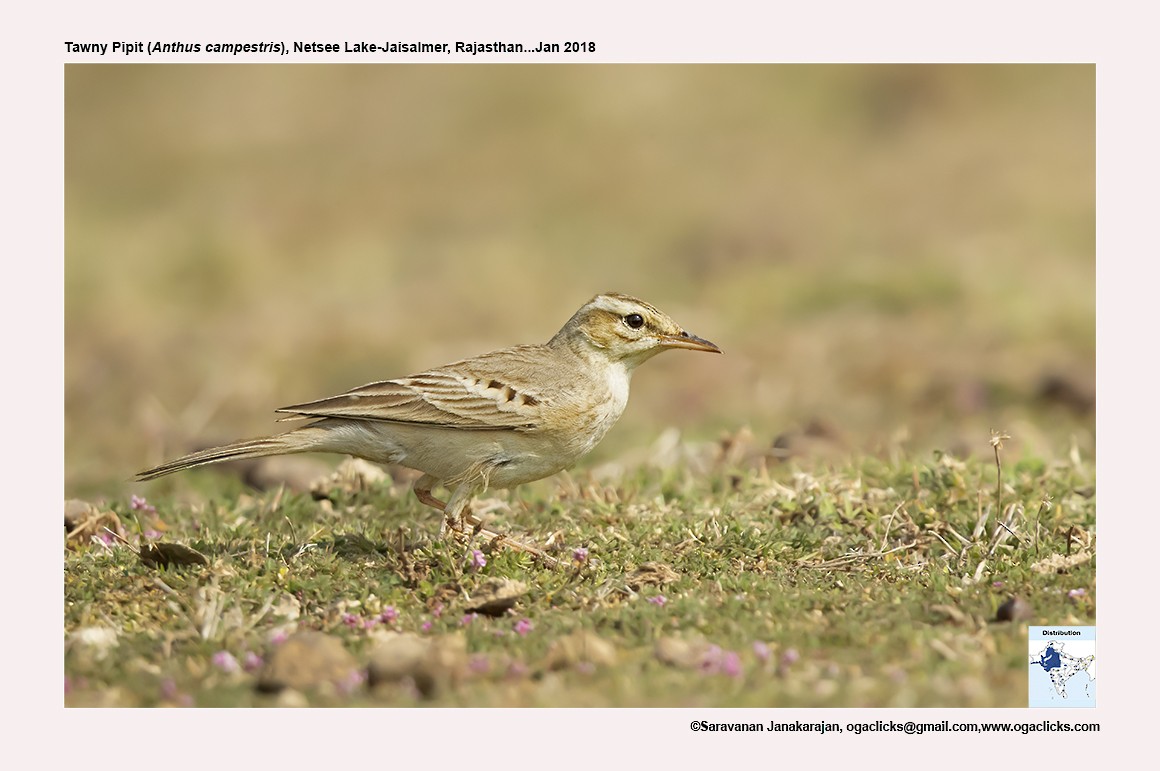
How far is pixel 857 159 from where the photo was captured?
21219 mm

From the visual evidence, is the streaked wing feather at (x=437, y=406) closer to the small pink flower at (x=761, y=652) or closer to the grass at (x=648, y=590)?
the grass at (x=648, y=590)

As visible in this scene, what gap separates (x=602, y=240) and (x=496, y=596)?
43.5 feet

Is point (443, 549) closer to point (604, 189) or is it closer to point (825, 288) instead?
point (825, 288)

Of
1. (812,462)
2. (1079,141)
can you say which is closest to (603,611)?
(812,462)

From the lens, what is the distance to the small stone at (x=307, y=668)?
513 cm

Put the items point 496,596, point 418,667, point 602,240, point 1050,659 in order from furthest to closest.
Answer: point 602,240
point 496,596
point 1050,659
point 418,667

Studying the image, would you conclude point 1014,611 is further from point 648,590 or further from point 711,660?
point 648,590

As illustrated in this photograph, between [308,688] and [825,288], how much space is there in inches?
452

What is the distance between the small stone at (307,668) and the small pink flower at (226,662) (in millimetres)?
192

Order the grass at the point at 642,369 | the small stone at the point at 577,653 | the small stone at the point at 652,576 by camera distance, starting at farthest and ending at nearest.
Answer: the small stone at the point at 652,576, the grass at the point at 642,369, the small stone at the point at 577,653

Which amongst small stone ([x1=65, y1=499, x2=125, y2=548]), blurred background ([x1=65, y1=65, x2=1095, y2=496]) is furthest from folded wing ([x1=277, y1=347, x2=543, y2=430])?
blurred background ([x1=65, y1=65, x2=1095, y2=496])

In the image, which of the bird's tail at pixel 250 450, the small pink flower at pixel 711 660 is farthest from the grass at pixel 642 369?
the bird's tail at pixel 250 450

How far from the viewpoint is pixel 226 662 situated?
5.41 m

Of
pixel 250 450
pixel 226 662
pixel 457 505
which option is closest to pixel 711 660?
pixel 226 662
